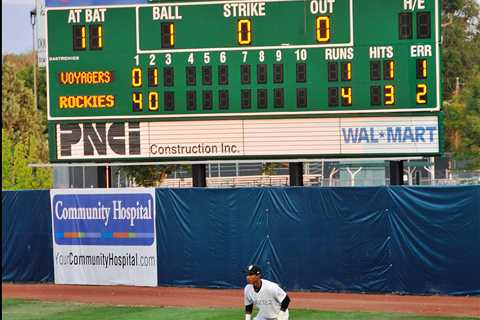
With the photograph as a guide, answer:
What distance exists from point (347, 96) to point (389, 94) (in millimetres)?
923

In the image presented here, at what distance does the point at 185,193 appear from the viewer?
21812 millimetres

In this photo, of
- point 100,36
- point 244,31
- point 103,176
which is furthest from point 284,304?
point 103,176

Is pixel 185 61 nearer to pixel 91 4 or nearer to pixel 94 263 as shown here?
pixel 91 4

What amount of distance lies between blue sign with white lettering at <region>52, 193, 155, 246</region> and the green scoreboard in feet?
4.27

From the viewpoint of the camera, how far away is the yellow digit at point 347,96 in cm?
2219

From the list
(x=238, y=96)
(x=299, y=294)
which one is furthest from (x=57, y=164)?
(x=299, y=294)

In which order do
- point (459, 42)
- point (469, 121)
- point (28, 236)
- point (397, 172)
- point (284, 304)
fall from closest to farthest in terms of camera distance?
point (284, 304) < point (397, 172) < point (28, 236) < point (469, 121) < point (459, 42)

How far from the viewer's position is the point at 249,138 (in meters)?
22.8

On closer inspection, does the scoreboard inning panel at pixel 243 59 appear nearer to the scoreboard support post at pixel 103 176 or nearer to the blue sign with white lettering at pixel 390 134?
the blue sign with white lettering at pixel 390 134

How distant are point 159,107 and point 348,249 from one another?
5878mm

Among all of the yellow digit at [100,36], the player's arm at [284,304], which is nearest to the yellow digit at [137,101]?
the yellow digit at [100,36]

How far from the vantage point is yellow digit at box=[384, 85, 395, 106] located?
2200 cm

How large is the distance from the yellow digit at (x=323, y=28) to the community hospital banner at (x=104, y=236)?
5050 millimetres

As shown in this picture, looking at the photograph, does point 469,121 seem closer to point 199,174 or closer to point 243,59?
point 199,174
